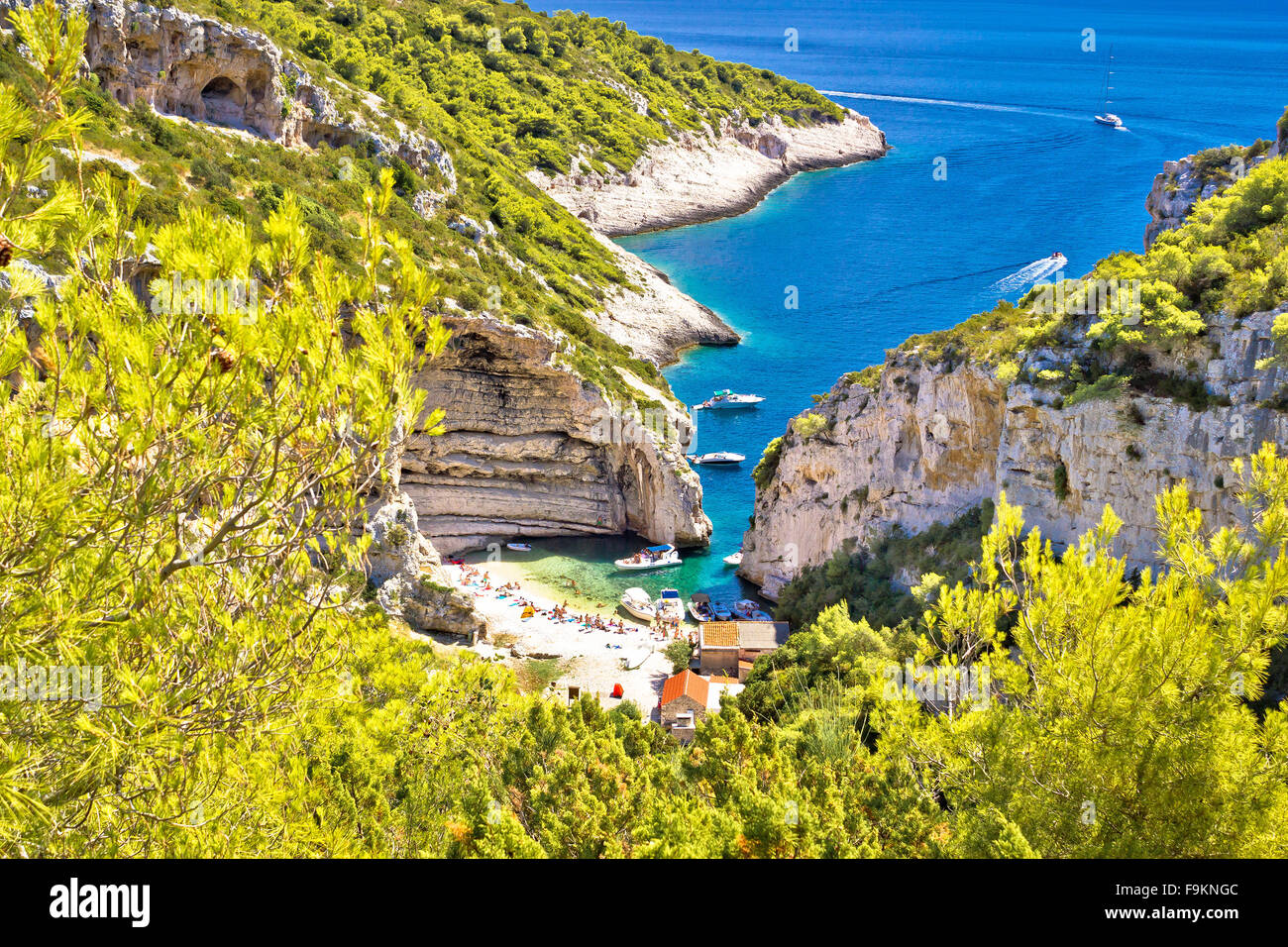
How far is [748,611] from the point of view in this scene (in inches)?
1435

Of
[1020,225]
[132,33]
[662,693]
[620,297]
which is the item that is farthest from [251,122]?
[1020,225]

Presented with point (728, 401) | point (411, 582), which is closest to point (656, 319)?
point (728, 401)

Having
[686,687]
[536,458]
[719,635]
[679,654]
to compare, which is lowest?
[686,687]

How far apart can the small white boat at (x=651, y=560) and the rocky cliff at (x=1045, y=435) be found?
21.0ft

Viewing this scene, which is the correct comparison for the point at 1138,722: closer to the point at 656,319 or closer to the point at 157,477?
the point at 157,477

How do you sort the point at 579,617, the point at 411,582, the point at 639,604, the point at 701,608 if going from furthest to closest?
1. the point at 701,608
2. the point at 639,604
3. the point at 579,617
4. the point at 411,582

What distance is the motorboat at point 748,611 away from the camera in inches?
1425

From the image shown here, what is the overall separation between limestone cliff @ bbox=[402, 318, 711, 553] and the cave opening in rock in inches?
588

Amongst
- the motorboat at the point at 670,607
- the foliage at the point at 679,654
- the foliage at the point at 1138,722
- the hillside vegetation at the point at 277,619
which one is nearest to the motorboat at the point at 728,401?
the motorboat at the point at 670,607

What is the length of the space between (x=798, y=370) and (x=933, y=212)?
A: 124 ft

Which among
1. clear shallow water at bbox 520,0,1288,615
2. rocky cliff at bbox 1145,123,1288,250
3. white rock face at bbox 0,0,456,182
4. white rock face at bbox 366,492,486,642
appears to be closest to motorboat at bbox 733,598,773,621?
clear shallow water at bbox 520,0,1288,615

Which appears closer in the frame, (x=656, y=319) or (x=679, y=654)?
(x=679, y=654)

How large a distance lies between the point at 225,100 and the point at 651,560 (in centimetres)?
A: 2758

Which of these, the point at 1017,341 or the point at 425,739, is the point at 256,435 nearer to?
the point at 425,739
